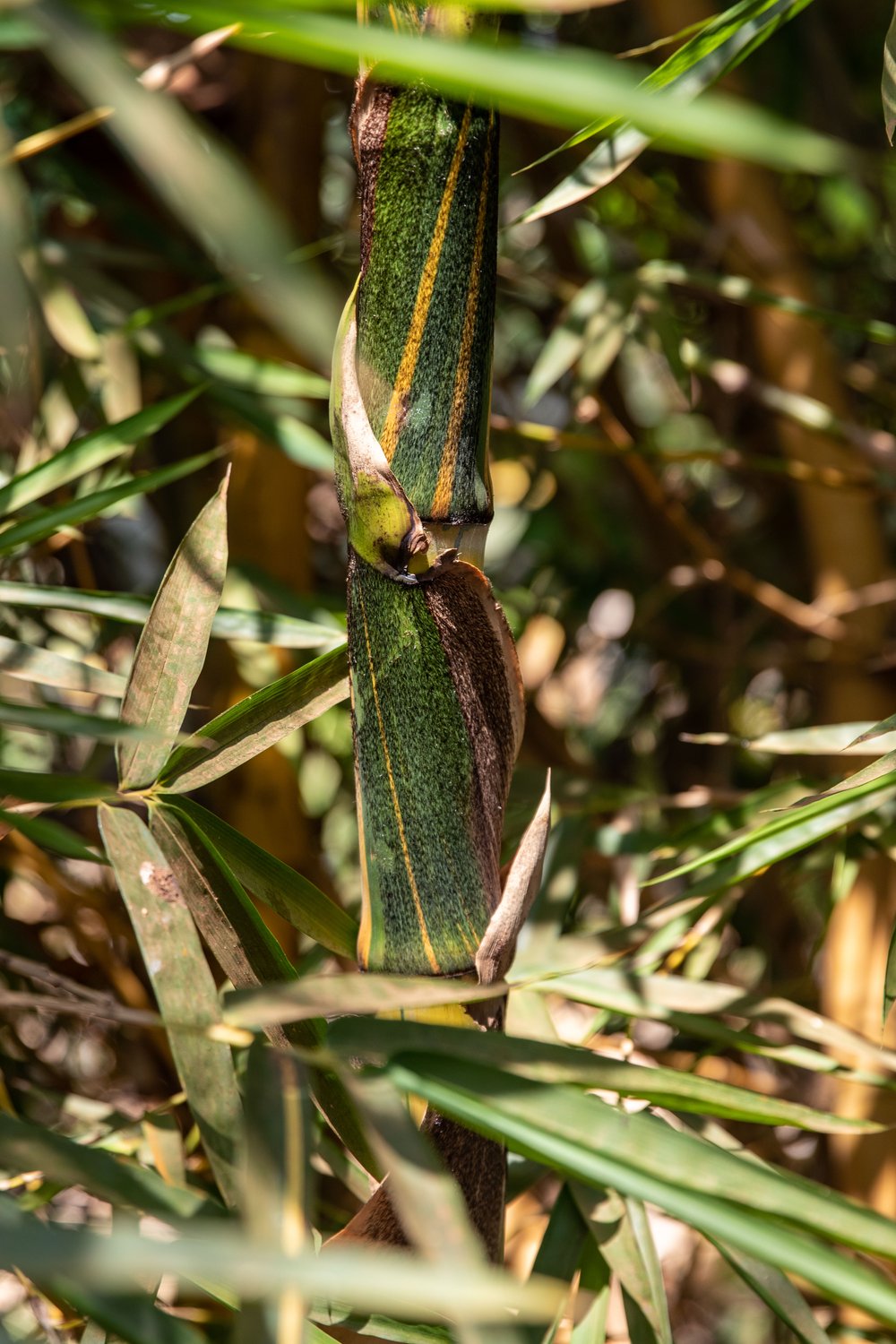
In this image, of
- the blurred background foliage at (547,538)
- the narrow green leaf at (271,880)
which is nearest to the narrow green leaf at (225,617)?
the blurred background foliage at (547,538)

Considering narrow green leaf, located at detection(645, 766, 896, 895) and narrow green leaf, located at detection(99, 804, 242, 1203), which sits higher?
narrow green leaf, located at detection(645, 766, 896, 895)

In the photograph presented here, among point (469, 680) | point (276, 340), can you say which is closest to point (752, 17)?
point (469, 680)

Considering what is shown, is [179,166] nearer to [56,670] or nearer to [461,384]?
[461,384]

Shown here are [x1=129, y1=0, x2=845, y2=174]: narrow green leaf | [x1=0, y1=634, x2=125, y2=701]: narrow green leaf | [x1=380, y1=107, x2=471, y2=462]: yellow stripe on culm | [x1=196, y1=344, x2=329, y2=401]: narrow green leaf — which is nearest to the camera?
[x1=129, y1=0, x2=845, y2=174]: narrow green leaf

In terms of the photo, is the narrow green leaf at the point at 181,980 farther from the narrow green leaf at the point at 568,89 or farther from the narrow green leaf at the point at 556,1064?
the narrow green leaf at the point at 568,89

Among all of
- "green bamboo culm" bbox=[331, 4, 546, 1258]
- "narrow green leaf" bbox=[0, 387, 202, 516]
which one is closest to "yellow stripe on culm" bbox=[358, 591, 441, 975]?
"green bamboo culm" bbox=[331, 4, 546, 1258]

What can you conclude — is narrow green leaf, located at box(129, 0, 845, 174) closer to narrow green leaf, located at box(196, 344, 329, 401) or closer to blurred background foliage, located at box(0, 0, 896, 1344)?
Result: blurred background foliage, located at box(0, 0, 896, 1344)
